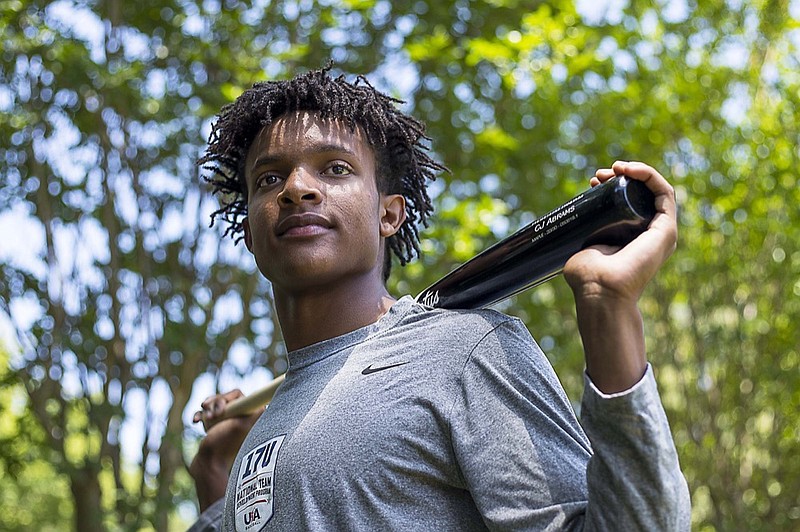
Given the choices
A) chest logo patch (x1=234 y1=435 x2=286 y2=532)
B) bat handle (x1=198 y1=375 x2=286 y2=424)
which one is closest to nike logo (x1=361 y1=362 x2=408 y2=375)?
chest logo patch (x1=234 y1=435 x2=286 y2=532)

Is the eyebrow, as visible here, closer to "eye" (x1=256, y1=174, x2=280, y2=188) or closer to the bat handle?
"eye" (x1=256, y1=174, x2=280, y2=188)

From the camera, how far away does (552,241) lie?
1.63 m

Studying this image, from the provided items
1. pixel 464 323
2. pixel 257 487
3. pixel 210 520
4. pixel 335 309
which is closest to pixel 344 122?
pixel 335 309

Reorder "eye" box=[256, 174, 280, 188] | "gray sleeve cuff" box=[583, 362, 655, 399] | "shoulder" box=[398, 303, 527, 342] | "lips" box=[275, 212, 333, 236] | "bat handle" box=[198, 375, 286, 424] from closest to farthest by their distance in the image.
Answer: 1. "gray sleeve cuff" box=[583, 362, 655, 399]
2. "shoulder" box=[398, 303, 527, 342]
3. "lips" box=[275, 212, 333, 236]
4. "eye" box=[256, 174, 280, 188]
5. "bat handle" box=[198, 375, 286, 424]

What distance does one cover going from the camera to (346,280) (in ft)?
6.73

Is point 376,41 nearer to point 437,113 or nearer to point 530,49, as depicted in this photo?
point 437,113

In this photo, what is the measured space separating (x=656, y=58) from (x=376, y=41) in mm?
2287

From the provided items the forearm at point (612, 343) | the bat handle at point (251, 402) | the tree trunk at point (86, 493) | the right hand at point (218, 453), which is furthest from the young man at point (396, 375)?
the tree trunk at point (86, 493)

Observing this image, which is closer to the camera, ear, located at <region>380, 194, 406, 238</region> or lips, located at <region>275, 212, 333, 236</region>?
lips, located at <region>275, 212, 333, 236</region>

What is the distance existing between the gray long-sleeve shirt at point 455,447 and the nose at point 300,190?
0.29 m

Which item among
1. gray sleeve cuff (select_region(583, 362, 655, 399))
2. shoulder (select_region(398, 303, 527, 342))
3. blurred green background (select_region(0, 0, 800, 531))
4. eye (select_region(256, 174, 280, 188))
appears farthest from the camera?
blurred green background (select_region(0, 0, 800, 531))

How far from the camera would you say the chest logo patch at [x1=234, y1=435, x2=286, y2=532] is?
5.97 ft

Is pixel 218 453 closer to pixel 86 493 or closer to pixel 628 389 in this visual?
pixel 628 389

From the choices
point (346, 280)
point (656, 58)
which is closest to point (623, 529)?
point (346, 280)
